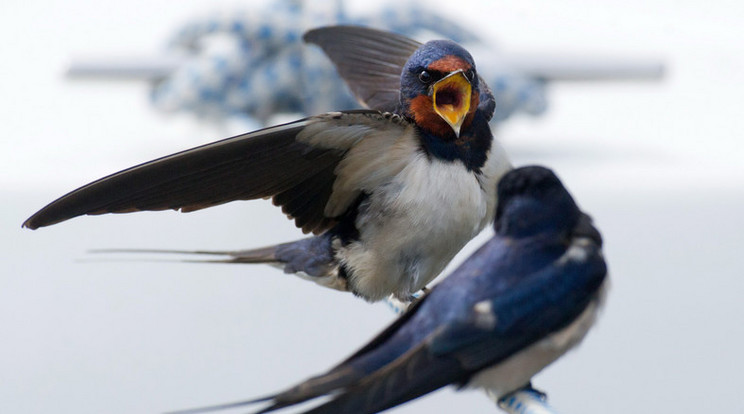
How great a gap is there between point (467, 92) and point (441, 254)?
20cm

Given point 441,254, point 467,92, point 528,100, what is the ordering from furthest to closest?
point 528,100 < point 441,254 < point 467,92

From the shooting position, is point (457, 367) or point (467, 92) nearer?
point (457, 367)

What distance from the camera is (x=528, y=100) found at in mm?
3762

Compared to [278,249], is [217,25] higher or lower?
higher

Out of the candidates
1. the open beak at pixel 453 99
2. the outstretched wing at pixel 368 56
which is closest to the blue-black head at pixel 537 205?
the open beak at pixel 453 99

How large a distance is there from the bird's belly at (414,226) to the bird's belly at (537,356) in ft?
0.94

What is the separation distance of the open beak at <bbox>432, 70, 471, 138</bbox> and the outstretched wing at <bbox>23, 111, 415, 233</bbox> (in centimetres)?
6

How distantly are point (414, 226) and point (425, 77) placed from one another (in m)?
0.17

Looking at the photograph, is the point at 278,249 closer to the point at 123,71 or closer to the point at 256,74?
the point at 256,74

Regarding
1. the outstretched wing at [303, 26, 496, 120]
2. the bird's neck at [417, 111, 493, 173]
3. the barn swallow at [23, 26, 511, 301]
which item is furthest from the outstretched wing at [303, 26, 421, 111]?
the bird's neck at [417, 111, 493, 173]

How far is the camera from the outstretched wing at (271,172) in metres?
1.07

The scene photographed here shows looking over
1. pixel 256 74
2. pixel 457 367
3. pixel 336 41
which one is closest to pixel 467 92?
pixel 457 367

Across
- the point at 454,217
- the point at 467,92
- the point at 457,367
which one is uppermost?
the point at 467,92

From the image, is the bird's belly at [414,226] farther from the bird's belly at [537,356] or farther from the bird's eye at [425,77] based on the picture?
the bird's belly at [537,356]
